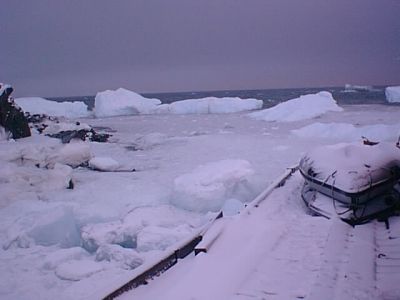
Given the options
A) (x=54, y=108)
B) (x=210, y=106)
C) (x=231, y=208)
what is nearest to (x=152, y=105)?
(x=210, y=106)

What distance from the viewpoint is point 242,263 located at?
3.14m

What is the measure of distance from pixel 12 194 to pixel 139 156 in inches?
234

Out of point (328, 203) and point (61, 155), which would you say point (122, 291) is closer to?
point (328, 203)

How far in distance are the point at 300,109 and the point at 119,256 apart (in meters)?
23.6

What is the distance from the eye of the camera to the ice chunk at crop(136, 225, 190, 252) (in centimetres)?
476

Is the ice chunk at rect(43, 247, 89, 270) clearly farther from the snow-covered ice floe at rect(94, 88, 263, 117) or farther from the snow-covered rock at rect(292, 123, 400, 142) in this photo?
the snow-covered ice floe at rect(94, 88, 263, 117)

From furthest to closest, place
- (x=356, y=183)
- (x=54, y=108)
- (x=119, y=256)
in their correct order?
(x=54, y=108), (x=119, y=256), (x=356, y=183)

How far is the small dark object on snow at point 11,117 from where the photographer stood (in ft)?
41.4

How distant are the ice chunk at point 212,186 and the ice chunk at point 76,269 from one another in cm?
246

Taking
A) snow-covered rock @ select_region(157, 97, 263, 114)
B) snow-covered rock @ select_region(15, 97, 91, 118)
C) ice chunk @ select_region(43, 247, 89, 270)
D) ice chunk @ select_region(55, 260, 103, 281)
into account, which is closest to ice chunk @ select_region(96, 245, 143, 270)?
ice chunk @ select_region(55, 260, 103, 281)

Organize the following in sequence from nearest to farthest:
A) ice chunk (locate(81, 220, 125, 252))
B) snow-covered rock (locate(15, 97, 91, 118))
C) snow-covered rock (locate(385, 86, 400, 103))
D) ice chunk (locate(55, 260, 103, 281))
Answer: ice chunk (locate(55, 260, 103, 281)) < ice chunk (locate(81, 220, 125, 252)) < snow-covered rock (locate(385, 86, 400, 103)) < snow-covered rock (locate(15, 97, 91, 118))

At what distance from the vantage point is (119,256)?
450 cm

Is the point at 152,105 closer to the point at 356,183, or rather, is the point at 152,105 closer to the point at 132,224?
the point at 132,224

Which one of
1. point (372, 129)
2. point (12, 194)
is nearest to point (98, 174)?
point (12, 194)
